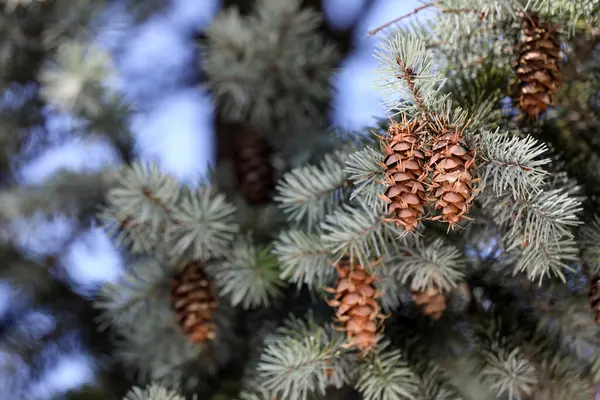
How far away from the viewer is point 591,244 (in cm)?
48

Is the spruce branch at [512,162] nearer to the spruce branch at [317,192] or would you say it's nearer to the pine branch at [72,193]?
the spruce branch at [317,192]

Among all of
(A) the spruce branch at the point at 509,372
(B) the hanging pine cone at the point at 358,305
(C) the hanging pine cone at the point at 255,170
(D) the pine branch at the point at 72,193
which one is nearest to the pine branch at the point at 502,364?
(A) the spruce branch at the point at 509,372

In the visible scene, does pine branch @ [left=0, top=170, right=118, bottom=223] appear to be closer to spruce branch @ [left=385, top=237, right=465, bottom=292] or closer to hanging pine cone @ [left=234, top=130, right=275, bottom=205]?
hanging pine cone @ [left=234, top=130, right=275, bottom=205]

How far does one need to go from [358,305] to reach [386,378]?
0.06m

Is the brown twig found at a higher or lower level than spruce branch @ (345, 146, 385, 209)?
higher

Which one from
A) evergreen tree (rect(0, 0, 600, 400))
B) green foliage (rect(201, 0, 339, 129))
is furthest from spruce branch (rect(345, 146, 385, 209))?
green foliage (rect(201, 0, 339, 129))

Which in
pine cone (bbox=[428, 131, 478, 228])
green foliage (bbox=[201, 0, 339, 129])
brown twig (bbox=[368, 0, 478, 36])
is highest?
green foliage (bbox=[201, 0, 339, 129])

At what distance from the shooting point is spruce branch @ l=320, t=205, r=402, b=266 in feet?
1.57

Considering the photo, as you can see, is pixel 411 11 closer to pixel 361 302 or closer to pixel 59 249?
pixel 361 302

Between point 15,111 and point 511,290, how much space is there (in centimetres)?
75

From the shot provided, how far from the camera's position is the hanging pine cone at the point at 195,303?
604 mm

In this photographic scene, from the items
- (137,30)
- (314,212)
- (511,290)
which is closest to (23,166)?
(137,30)

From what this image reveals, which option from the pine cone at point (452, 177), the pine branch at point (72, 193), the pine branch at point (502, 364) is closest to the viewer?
the pine cone at point (452, 177)

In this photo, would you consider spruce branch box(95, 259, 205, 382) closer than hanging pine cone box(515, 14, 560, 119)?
No
